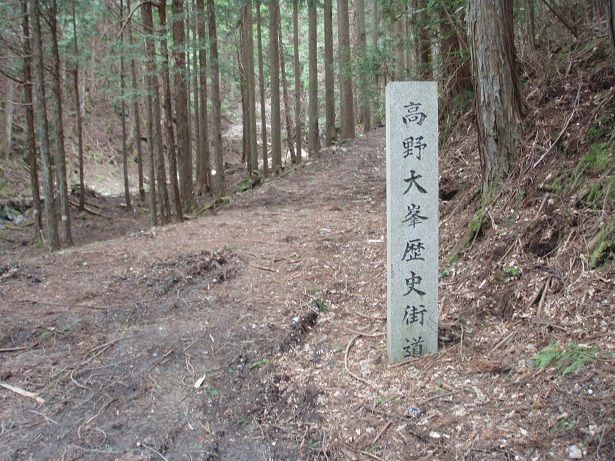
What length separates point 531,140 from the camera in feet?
18.6

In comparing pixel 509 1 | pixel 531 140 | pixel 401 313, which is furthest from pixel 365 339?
pixel 509 1

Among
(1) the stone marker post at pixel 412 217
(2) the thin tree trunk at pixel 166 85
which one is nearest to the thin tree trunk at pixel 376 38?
(2) the thin tree trunk at pixel 166 85

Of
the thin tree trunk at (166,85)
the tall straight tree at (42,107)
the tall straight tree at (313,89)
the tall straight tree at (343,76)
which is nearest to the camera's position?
the tall straight tree at (42,107)

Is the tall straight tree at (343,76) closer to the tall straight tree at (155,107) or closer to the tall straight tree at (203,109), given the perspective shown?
the tall straight tree at (203,109)

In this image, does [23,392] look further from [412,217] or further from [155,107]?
[155,107]

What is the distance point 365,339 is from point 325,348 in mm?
403

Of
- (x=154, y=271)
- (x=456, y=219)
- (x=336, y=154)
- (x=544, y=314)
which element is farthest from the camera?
(x=336, y=154)

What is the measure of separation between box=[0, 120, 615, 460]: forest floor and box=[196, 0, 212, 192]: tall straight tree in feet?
20.7

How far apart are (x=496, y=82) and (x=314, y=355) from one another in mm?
3677

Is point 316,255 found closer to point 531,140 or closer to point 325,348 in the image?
point 325,348

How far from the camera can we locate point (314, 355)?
15.6 ft

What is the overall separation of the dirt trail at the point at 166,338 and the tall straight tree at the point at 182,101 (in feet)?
10.5

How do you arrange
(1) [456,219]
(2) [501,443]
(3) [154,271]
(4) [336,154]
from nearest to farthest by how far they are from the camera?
1. (2) [501,443]
2. (1) [456,219]
3. (3) [154,271]
4. (4) [336,154]

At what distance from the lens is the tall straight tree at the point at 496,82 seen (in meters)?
5.61
